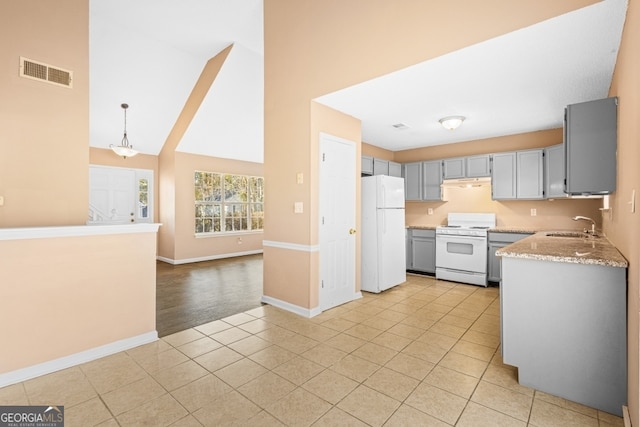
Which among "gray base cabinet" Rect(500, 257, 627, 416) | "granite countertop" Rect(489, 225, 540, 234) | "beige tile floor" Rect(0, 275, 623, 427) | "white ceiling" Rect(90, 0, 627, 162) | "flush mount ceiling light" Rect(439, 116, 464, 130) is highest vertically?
"white ceiling" Rect(90, 0, 627, 162)

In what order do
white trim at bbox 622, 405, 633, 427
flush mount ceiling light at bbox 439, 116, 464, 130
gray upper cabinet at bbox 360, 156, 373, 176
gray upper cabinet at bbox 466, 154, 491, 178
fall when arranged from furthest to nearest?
1. gray upper cabinet at bbox 466, 154, 491, 178
2. gray upper cabinet at bbox 360, 156, 373, 176
3. flush mount ceiling light at bbox 439, 116, 464, 130
4. white trim at bbox 622, 405, 633, 427

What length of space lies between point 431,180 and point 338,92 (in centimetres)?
333

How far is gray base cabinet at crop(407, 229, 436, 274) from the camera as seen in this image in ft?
18.5

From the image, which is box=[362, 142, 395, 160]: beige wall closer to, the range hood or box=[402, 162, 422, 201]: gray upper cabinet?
box=[402, 162, 422, 201]: gray upper cabinet

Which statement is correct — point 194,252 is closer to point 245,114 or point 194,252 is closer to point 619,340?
point 245,114

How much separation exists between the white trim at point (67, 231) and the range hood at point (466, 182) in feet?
16.1

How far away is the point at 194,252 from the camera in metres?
7.15

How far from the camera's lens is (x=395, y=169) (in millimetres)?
6098

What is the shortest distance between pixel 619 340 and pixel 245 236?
24.0 ft

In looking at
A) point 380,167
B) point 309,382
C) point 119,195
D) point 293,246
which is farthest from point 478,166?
point 119,195

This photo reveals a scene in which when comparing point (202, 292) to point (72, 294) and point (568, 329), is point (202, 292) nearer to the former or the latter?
point (72, 294)

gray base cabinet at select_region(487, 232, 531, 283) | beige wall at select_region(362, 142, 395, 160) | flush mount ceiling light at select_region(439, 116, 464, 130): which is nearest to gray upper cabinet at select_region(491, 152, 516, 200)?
gray base cabinet at select_region(487, 232, 531, 283)

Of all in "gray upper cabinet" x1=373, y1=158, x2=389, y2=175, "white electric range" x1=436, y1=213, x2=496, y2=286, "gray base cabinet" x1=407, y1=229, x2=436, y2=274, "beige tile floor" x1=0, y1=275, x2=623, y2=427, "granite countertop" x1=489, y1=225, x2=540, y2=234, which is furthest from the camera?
"gray base cabinet" x1=407, y1=229, x2=436, y2=274

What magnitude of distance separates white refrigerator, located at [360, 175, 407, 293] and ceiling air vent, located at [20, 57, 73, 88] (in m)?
3.74
